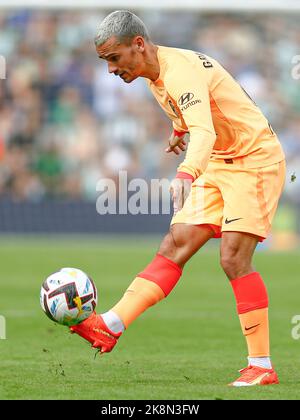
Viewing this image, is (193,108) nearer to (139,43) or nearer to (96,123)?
(139,43)

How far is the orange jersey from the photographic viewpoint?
5.94 metres

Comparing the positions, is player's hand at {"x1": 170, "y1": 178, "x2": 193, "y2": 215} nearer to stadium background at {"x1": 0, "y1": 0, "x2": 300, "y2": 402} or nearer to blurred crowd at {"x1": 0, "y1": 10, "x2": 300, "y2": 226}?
stadium background at {"x1": 0, "y1": 0, "x2": 300, "y2": 402}

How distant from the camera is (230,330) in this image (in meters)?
9.62

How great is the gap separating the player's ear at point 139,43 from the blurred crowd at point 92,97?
15.3 metres

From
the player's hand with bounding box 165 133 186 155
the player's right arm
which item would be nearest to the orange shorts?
the player's hand with bounding box 165 133 186 155

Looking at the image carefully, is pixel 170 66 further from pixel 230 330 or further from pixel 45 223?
pixel 45 223

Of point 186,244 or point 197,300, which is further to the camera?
point 197,300

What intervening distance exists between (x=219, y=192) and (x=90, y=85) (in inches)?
637

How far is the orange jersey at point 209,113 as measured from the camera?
5.94 meters

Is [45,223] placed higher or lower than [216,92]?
lower

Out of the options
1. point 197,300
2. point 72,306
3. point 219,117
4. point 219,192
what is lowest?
point 197,300

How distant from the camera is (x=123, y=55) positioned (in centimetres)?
628
